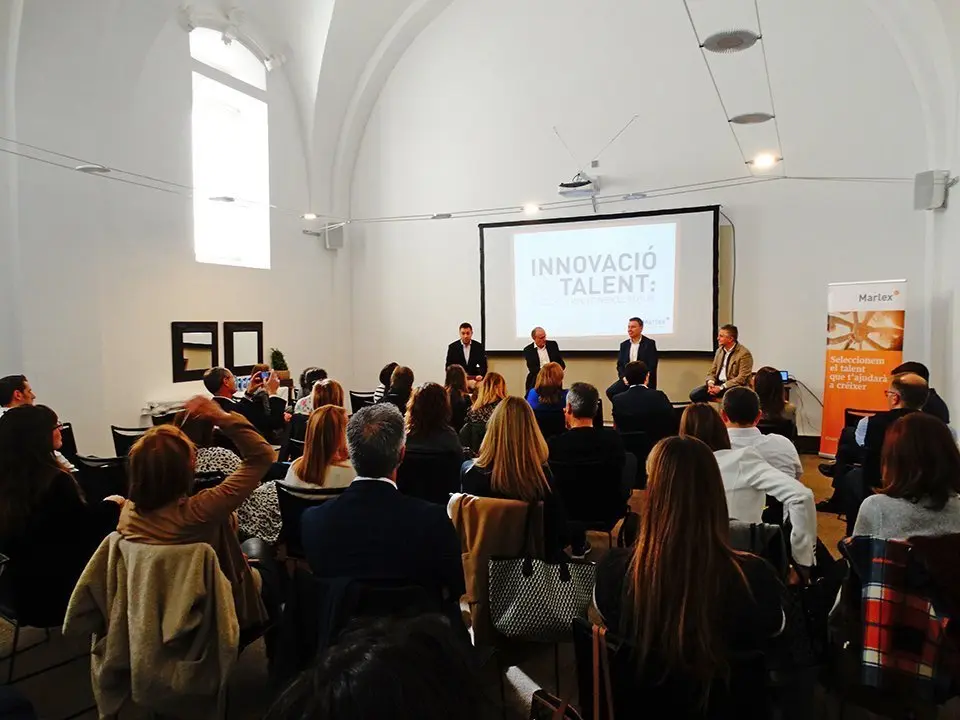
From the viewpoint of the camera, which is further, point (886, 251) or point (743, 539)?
point (886, 251)

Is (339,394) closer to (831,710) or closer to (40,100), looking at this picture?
(831,710)

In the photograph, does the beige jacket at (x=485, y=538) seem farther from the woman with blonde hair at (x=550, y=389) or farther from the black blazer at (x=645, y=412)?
the black blazer at (x=645, y=412)

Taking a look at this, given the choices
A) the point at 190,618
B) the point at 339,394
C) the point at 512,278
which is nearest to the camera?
the point at 190,618

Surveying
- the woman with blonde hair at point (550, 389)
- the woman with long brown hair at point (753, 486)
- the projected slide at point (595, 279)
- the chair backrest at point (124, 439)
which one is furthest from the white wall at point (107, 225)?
the woman with long brown hair at point (753, 486)

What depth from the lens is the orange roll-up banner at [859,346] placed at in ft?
22.0

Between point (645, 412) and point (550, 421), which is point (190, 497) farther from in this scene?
point (645, 412)

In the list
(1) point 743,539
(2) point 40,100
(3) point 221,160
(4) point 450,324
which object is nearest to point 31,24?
(2) point 40,100

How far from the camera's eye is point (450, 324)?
9711mm

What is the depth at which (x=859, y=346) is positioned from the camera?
689 centimetres

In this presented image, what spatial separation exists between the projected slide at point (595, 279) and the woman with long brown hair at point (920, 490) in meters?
6.11

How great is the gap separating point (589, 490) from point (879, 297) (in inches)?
191

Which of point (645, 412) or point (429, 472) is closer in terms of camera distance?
point (429, 472)

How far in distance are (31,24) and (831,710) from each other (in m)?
7.36

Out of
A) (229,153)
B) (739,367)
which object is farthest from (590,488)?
(229,153)
